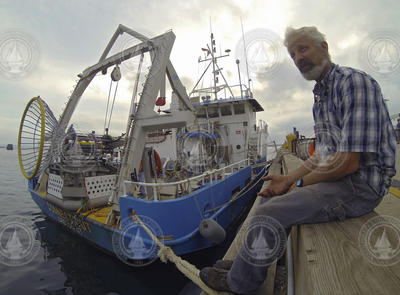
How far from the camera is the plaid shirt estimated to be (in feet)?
3.65

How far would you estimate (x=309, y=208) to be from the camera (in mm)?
1260

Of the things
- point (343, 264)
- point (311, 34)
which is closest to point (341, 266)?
point (343, 264)

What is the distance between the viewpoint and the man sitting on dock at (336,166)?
113cm

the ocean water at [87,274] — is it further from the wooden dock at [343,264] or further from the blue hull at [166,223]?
the wooden dock at [343,264]

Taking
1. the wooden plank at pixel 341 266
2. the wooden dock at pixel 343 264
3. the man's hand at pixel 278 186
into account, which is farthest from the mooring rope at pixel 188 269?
the man's hand at pixel 278 186

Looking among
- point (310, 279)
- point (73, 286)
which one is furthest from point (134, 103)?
point (310, 279)

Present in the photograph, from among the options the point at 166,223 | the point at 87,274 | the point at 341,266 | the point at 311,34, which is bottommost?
the point at 87,274

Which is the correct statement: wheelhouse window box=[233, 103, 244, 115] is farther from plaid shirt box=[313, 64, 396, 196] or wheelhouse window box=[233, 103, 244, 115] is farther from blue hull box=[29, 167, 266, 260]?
plaid shirt box=[313, 64, 396, 196]

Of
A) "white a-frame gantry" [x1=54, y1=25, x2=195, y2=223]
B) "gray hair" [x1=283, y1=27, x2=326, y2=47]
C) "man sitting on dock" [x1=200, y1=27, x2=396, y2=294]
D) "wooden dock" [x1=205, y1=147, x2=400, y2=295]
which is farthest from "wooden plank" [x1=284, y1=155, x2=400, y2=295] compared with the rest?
"white a-frame gantry" [x1=54, y1=25, x2=195, y2=223]

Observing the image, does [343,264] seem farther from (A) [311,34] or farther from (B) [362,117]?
(A) [311,34]

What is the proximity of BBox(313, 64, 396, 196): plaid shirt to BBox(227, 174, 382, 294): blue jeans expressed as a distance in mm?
85

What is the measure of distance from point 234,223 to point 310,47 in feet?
18.0

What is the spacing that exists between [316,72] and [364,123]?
54 centimetres

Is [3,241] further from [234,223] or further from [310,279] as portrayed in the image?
[310,279]
